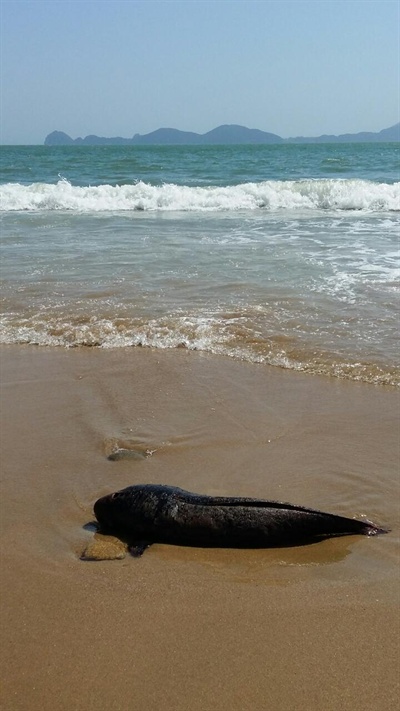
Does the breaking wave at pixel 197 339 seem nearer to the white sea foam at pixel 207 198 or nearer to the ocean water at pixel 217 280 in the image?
the ocean water at pixel 217 280

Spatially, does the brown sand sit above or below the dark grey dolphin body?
below

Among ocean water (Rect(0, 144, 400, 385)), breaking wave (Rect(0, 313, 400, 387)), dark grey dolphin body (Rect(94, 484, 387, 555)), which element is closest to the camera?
dark grey dolphin body (Rect(94, 484, 387, 555))

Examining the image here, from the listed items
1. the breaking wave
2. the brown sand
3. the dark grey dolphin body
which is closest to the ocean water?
the breaking wave

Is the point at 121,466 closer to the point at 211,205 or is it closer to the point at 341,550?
the point at 341,550

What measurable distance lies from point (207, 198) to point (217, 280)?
14.2m

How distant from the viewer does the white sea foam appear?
22250 millimetres

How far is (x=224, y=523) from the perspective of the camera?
3734 millimetres

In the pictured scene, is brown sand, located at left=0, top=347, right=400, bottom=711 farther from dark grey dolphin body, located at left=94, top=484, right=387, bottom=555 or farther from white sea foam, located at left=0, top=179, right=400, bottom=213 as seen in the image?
white sea foam, located at left=0, top=179, right=400, bottom=213

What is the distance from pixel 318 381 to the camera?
20.8ft

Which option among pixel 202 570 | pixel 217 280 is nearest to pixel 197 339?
pixel 217 280

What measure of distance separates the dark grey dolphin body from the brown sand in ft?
0.24

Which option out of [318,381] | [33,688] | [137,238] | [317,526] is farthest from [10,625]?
[137,238]

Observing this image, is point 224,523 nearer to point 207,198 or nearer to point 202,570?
point 202,570

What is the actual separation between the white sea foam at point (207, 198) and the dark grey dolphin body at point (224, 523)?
18.3 meters
